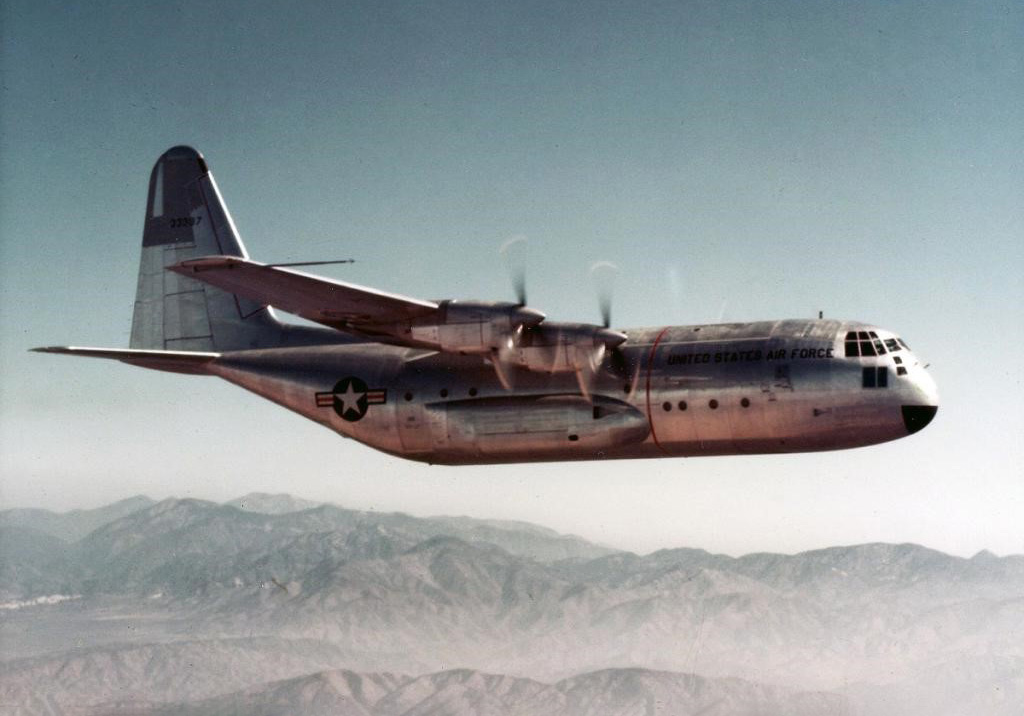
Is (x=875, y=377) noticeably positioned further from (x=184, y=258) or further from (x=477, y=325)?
(x=184, y=258)

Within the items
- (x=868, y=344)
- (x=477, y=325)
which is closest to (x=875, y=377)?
(x=868, y=344)

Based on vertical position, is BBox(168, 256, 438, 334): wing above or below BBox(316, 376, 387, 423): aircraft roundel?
above

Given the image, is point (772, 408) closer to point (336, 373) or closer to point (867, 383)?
point (867, 383)

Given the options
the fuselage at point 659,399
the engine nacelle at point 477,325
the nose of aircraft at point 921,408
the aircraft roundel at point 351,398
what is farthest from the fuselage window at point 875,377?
the aircraft roundel at point 351,398

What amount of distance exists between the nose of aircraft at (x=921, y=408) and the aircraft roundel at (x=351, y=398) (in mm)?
15004

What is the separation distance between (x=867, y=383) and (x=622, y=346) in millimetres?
6767

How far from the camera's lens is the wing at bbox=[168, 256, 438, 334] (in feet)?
90.5

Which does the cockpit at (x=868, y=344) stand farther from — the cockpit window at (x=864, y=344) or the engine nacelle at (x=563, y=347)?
the engine nacelle at (x=563, y=347)

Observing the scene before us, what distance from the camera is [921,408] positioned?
2656 cm

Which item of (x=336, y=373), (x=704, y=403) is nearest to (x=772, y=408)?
(x=704, y=403)

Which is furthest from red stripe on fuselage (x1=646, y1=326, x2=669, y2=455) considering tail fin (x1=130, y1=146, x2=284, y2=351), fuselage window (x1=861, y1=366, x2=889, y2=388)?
tail fin (x1=130, y1=146, x2=284, y2=351)

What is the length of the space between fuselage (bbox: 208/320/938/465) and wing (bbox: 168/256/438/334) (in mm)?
2759

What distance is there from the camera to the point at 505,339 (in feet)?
91.9

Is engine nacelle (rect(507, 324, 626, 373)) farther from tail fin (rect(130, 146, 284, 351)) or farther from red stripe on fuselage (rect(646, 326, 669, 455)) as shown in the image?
tail fin (rect(130, 146, 284, 351))
